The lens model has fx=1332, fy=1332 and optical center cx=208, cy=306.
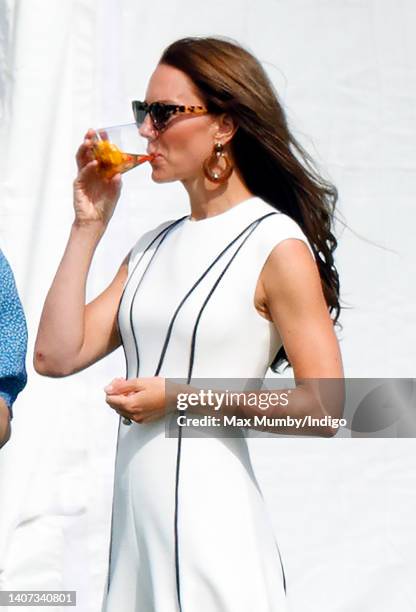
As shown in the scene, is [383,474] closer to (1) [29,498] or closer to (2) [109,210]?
(1) [29,498]

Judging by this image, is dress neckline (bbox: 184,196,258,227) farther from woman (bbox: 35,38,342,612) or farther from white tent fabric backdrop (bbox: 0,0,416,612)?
white tent fabric backdrop (bbox: 0,0,416,612)

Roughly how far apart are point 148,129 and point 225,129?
125mm

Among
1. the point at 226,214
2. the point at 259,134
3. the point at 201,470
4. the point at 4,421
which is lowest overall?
the point at 201,470

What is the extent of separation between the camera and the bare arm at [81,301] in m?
2.20

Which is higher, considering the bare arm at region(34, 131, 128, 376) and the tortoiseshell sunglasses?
the tortoiseshell sunglasses

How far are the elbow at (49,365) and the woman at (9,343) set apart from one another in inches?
3.2

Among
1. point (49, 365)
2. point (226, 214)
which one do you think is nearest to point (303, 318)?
point (226, 214)

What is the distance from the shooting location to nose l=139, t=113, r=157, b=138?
2.16 meters

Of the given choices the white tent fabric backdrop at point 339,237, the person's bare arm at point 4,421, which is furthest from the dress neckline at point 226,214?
the white tent fabric backdrop at point 339,237

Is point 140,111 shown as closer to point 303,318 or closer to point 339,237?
point 303,318

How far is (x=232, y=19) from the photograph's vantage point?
10.6 feet

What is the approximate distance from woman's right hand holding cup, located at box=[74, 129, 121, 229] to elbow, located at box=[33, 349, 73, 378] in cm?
23

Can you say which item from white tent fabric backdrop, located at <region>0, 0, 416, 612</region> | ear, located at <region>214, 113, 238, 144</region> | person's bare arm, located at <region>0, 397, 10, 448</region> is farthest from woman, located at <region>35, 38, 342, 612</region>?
white tent fabric backdrop, located at <region>0, 0, 416, 612</region>

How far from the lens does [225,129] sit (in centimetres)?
217
